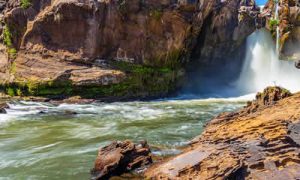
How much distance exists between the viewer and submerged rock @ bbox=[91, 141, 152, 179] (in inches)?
346

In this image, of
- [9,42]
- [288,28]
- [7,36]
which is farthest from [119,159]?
[288,28]

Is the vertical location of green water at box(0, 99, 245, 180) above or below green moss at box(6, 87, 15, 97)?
above

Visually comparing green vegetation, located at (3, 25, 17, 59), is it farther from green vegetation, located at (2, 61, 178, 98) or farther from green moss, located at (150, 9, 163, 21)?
green moss, located at (150, 9, 163, 21)

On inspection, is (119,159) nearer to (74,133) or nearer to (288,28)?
(74,133)

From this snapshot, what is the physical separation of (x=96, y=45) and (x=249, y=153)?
21949 mm

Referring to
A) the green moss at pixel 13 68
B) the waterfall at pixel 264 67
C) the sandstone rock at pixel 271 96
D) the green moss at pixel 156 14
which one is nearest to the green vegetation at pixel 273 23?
the waterfall at pixel 264 67

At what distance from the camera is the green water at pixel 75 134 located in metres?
10.3

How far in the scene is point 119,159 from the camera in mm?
8938

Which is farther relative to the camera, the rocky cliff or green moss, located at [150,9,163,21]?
green moss, located at [150,9,163,21]

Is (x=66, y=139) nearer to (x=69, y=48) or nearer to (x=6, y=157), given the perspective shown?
(x=6, y=157)

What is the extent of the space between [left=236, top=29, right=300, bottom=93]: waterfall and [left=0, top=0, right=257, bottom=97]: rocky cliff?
7216 mm

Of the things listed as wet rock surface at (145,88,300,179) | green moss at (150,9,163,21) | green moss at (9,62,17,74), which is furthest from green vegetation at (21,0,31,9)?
wet rock surface at (145,88,300,179)

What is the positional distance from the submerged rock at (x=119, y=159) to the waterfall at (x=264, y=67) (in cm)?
2686

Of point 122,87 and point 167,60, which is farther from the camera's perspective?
point 167,60
